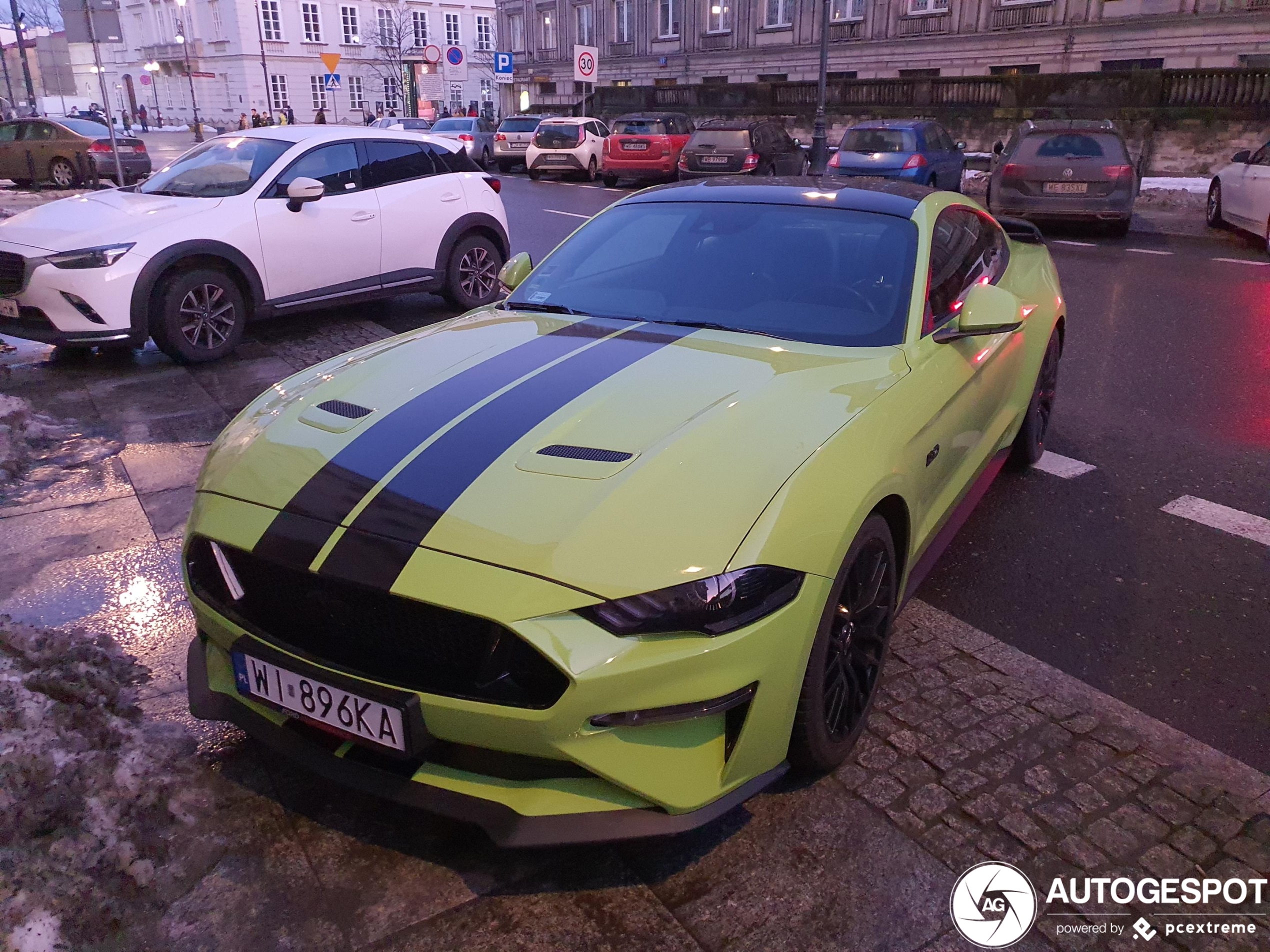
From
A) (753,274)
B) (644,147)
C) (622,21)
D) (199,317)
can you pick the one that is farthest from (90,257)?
(622,21)

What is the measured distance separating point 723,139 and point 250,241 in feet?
50.9

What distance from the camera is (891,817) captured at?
2703 mm

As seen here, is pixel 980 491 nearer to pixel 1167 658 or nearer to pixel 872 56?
pixel 1167 658

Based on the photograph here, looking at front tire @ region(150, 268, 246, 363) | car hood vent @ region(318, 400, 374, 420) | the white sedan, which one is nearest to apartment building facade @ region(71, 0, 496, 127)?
the white sedan

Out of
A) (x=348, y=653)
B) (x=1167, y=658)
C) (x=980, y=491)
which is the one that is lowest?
(x=1167, y=658)

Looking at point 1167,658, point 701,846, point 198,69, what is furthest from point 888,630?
point 198,69

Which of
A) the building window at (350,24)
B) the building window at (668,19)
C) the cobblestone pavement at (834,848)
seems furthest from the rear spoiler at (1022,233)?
the building window at (350,24)

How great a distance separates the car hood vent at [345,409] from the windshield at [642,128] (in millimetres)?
21847

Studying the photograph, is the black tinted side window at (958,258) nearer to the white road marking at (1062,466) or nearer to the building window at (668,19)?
the white road marking at (1062,466)

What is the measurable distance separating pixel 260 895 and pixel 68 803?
62 cm

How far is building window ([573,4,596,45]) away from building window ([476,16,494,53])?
31448mm

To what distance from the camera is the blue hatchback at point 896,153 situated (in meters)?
17.2

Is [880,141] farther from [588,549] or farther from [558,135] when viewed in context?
[588,549]

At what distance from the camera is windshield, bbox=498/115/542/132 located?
29.2 m
